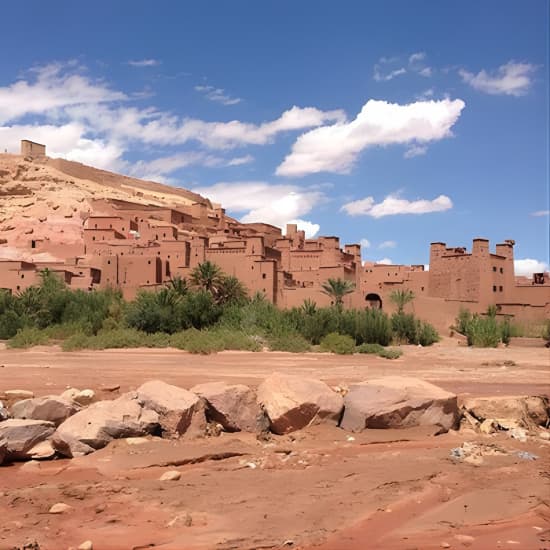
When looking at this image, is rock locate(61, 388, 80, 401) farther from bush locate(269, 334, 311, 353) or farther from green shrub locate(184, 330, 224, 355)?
bush locate(269, 334, 311, 353)

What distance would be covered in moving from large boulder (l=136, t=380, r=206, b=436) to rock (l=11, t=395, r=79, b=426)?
0.98 meters

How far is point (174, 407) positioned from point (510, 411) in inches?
191

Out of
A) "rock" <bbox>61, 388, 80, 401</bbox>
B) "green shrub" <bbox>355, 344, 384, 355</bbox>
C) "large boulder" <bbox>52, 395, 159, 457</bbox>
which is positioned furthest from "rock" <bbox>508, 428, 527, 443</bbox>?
"green shrub" <bbox>355, 344, 384, 355</bbox>

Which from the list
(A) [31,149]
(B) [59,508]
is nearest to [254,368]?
→ (B) [59,508]

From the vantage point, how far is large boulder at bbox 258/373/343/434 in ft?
26.7

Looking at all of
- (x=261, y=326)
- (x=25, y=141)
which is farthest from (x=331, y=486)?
(x=25, y=141)

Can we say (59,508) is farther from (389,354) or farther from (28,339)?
(28,339)

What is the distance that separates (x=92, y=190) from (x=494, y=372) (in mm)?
51678

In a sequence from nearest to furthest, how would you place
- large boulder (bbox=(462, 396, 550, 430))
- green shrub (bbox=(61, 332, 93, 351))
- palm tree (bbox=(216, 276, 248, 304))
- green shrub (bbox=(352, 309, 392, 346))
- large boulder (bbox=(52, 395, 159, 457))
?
large boulder (bbox=(52, 395, 159, 457)) → large boulder (bbox=(462, 396, 550, 430)) → green shrub (bbox=(61, 332, 93, 351)) → green shrub (bbox=(352, 309, 392, 346)) → palm tree (bbox=(216, 276, 248, 304))

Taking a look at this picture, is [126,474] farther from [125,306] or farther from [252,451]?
[125,306]

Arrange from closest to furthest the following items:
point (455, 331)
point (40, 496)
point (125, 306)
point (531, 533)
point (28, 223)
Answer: point (531, 533), point (40, 496), point (125, 306), point (455, 331), point (28, 223)

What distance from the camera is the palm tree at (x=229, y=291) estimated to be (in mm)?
31741

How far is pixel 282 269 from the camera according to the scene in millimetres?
37406

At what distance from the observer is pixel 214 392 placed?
843cm
